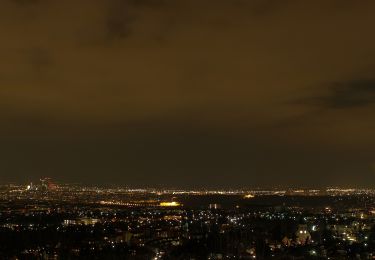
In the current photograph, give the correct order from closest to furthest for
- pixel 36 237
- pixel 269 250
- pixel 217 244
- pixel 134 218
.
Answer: pixel 269 250
pixel 217 244
pixel 36 237
pixel 134 218

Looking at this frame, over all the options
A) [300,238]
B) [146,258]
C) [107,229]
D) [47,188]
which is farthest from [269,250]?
[47,188]

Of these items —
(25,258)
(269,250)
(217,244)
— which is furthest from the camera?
(217,244)

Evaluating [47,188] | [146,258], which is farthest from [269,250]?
[47,188]

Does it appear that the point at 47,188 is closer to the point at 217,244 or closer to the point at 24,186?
the point at 24,186

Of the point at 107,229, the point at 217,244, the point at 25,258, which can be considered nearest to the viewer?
the point at 25,258

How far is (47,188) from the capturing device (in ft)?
401

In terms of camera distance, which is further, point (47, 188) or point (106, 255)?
point (47, 188)

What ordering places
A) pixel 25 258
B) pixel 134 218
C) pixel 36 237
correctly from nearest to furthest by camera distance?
pixel 25 258
pixel 36 237
pixel 134 218

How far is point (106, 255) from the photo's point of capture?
24469mm

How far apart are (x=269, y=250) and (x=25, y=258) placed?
31.0 feet

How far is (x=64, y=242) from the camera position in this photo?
2997 cm

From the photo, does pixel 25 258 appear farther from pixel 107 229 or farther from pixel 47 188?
pixel 47 188

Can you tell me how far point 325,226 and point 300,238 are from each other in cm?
747

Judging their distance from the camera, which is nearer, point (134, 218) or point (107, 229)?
point (107, 229)
